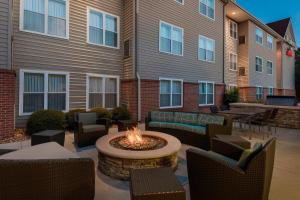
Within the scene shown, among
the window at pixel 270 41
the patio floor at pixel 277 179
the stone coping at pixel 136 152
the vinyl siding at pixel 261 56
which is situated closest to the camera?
the patio floor at pixel 277 179

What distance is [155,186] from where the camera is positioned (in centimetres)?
235

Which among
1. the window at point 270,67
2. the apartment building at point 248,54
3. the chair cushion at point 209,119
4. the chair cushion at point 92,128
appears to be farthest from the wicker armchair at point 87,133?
the window at point 270,67

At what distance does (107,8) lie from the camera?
1052 centimetres

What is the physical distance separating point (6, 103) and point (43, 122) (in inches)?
51.1

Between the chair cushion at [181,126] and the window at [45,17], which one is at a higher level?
the window at [45,17]

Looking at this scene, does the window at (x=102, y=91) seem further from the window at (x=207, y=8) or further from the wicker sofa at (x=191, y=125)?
the window at (x=207, y=8)

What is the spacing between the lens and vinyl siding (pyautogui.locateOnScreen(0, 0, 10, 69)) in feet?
22.3

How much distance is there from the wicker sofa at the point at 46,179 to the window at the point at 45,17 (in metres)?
7.54

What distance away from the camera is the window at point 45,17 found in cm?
802

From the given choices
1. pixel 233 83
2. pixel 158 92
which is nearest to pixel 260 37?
pixel 233 83

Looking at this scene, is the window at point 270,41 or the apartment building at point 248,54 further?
the window at point 270,41

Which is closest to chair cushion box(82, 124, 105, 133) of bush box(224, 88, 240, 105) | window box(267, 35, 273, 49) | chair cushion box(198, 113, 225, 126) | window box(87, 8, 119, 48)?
chair cushion box(198, 113, 225, 126)

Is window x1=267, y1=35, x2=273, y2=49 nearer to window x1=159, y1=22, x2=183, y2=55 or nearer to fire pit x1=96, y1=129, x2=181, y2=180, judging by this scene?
window x1=159, y1=22, x2=183, y2=55

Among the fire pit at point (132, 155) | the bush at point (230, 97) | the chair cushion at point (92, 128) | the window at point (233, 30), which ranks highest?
the window at point (233, 30)
